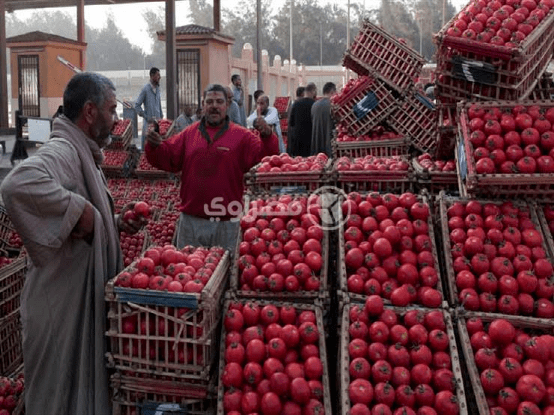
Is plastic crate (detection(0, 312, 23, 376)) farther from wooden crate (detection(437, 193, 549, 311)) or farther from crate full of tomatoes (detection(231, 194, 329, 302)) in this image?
wooden crate (detection(437, 193, 549, 311))

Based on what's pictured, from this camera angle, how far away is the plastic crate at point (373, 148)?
752 cm

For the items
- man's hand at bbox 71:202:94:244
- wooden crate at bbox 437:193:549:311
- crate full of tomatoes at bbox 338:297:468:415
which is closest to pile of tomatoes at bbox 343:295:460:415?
crate full of tomatoes at bbox 338:297:468:415

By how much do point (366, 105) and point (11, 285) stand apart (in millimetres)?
4950

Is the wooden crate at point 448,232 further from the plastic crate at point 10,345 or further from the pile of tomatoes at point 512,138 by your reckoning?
the plastic crate at point 10,345

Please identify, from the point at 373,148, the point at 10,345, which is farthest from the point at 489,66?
the point at 10,345

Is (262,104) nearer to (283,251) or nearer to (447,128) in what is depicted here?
(447,128)

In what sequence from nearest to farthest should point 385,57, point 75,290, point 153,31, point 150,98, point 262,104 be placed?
point 75,290 < point 385,57 < point 262,104 < point 150,98 < point 153,31

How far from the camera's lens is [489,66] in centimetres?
415

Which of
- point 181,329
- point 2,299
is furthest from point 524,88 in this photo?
point 2,299

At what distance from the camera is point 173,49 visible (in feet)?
47.0

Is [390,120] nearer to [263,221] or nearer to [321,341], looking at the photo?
[263,221]

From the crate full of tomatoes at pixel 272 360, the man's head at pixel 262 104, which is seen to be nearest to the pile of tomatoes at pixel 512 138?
the crate full of tomatoes at pixel 272 360

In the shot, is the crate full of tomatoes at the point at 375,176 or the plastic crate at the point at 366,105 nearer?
the crate full of tomatoes at the point at 375,176

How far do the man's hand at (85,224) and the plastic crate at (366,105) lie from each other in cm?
541
